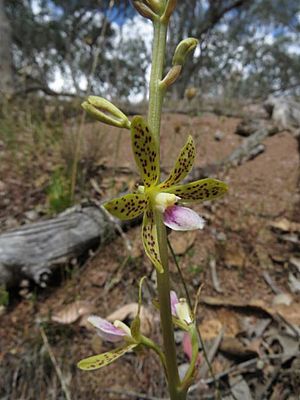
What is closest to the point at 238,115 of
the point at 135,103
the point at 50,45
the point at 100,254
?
the point at 135,103

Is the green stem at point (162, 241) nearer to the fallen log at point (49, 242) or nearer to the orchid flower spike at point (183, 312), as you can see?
the orchid flower spike at point (183, 312)

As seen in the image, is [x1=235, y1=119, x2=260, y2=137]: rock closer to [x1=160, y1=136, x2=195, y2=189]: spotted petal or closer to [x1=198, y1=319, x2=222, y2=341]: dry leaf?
[x1=198, y1=319, x2=222, y2=341]: dry leaf

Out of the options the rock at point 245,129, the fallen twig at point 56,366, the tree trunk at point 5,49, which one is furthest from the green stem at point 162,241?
the tree trunk at point 5,49

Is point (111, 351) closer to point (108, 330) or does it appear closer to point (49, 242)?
point (108, 330)

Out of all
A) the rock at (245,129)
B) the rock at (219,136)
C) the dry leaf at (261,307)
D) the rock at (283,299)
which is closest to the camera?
the dry leaf at (261,307)

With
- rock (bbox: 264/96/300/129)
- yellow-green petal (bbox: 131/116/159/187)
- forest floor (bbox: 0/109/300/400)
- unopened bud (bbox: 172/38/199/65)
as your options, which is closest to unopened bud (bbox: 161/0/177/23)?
unopened bud (bbox: 172/38/199/65)

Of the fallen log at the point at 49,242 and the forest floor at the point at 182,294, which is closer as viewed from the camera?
the forest floor at the point at 182,294
